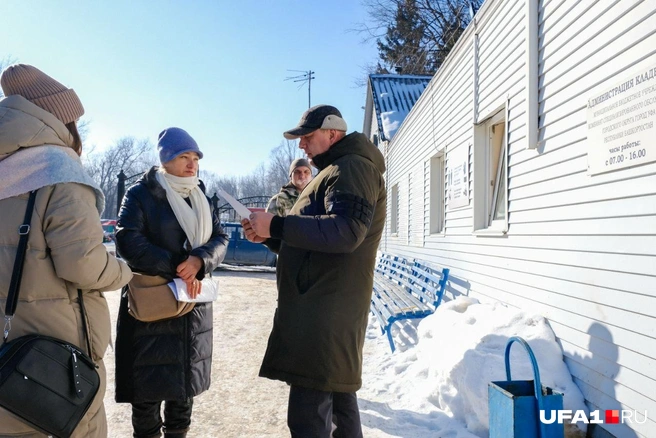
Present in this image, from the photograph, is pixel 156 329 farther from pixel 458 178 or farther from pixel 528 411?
pixel 458 178

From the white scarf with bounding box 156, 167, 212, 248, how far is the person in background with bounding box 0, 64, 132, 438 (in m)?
0.78

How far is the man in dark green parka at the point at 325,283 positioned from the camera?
6.62 ft

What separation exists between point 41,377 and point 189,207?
4.40 feet

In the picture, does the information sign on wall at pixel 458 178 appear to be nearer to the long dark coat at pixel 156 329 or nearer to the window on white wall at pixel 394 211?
the long dark coat at pixel 156 329

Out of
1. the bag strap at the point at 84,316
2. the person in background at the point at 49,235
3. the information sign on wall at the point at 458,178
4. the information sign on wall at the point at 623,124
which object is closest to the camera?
the person in background at the point at 49,235

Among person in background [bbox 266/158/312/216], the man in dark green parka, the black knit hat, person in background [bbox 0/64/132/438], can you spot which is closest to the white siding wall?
the man in dark green parka

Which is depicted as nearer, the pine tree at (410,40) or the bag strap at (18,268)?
the bag strap at (18,268)

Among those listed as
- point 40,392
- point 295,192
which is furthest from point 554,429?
point 295,192

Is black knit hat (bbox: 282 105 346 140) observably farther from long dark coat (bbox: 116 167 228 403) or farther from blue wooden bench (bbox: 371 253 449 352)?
blue wooden bench (bbox: 371 253 449 352)

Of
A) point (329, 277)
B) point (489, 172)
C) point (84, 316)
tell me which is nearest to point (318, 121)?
point (329, 277)

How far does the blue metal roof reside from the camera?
14.9 metres

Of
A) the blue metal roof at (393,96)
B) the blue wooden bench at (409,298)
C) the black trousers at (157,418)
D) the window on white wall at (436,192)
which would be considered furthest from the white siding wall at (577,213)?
the blue metal roof at (393,96)

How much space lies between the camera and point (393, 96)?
53.7ft

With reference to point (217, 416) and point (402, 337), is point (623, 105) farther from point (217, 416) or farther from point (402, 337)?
point (402, 337)
